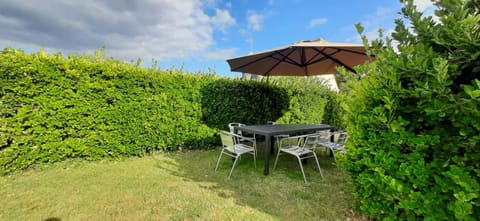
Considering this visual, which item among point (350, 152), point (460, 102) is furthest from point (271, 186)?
point (460, 102)

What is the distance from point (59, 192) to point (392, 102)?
13.4 ft

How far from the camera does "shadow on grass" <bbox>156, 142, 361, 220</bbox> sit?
2496 millimetres

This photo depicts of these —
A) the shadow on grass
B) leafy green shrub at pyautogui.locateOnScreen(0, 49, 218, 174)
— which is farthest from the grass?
leafy green shrub at pyautogui.locateOnScreen(0, 49, 218, 174)

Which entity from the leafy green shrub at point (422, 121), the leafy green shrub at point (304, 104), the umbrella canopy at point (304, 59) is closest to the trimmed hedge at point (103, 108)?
the umbrella canopy at point (304, 59)

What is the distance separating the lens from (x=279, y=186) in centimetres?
318

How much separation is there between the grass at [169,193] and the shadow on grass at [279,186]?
12 millimetres

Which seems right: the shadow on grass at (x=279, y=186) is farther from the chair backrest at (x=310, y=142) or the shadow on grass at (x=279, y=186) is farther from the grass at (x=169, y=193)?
the chair backrest at (x=310, y=142)

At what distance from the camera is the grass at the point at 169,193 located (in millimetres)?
2348

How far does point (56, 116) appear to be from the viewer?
11.5 ft

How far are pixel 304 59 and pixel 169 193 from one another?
3389 millimetres

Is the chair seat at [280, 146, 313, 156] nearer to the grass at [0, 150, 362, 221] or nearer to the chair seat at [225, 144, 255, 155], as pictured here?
the grass at [0, 150, 362, 221]

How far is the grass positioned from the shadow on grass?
12mm

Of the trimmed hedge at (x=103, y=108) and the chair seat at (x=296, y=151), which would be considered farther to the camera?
the chair seat at (x=296, y=151)

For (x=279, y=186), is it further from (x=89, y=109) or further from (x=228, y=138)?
(x=89, y=109)
